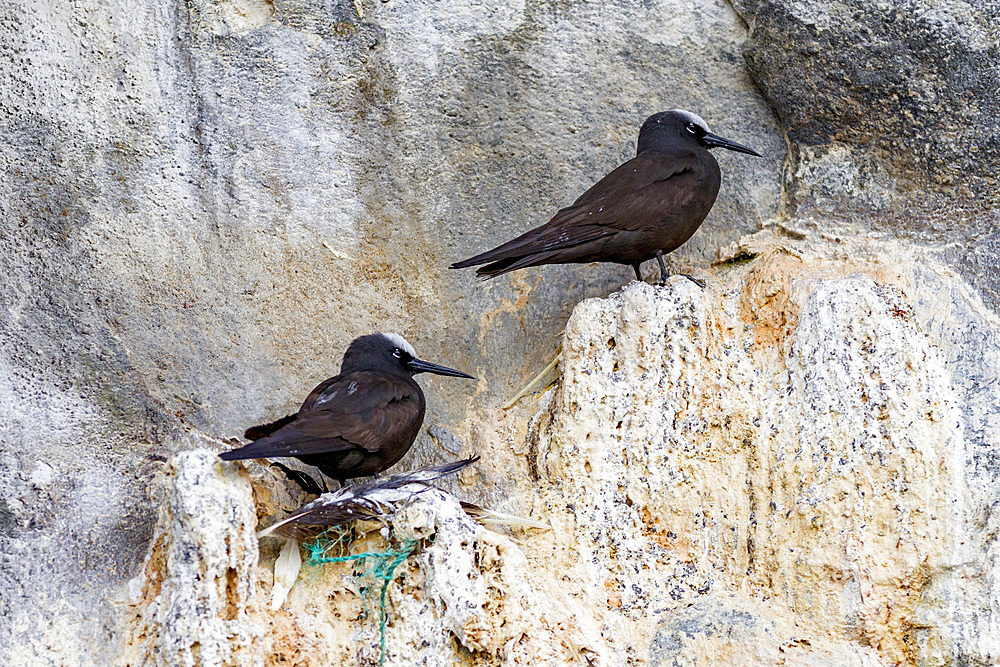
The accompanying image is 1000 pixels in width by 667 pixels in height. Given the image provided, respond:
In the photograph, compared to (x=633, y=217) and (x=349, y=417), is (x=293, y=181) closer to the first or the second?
(x=349, y=417)

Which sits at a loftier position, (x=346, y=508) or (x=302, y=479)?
(x=346, y=508)

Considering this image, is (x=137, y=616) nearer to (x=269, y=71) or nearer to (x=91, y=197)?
(x=91, y=197)

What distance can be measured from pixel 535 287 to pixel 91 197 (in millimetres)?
1941

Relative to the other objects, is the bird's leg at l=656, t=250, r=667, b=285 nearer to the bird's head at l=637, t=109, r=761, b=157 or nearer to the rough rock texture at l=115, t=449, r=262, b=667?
the bird's head at l=637, t=109, r=761, b=157

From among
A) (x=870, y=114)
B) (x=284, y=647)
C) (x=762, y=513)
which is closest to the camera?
(x=284, y=647)

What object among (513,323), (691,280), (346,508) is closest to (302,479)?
(346,508)

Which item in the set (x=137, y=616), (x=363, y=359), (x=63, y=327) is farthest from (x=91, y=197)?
(x=137, y=616)

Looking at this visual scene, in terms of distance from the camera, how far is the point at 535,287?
16.3 ft

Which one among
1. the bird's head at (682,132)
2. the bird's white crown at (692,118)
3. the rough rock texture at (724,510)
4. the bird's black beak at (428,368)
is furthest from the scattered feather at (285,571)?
the bird's white crown at (692,118)

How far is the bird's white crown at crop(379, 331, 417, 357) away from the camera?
456 centimetres

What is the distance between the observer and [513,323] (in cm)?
491

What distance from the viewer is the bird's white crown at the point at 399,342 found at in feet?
15.0

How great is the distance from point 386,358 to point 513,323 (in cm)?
67

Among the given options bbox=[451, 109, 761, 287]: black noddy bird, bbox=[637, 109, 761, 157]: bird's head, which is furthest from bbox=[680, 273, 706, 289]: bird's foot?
bbox=[637, 109, 761, 157]: bird's head
